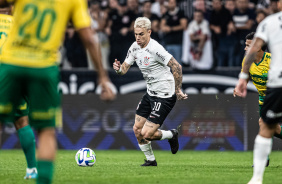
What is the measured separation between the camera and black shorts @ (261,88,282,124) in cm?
648

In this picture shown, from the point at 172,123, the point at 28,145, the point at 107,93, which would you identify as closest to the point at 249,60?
the point at 107,93

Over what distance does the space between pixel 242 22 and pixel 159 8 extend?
2.35 meters

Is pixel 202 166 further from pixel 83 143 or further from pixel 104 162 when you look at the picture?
pixel 83 143

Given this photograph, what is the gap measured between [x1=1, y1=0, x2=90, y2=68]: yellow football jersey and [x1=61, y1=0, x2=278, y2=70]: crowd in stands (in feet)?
34.1

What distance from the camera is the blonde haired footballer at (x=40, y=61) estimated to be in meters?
5.37

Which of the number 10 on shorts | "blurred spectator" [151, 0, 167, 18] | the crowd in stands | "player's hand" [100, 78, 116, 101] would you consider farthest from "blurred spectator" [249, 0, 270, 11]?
"player's hand" [100, 78, 116, 101]

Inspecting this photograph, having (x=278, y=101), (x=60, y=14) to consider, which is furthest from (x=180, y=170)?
(x=60, y=14)

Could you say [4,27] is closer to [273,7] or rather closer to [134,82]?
[134,82]

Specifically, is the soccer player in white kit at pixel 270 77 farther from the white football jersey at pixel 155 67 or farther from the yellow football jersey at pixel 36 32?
the white football jersey at pixel 155 67

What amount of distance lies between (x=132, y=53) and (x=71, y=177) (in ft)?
10.5

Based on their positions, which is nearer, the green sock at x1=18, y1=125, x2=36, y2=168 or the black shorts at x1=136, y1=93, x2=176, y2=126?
the green sock at x1=18, y1=125, x2=36, y2=168

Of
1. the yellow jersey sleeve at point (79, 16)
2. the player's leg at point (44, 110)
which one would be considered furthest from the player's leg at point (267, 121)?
the player's leg at point (44, 110)

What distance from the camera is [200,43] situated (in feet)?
51.7

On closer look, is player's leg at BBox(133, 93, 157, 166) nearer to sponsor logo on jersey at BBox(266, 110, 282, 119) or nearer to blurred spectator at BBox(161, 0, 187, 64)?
sponsor logo on jersey at BBox(266, 110, 282, 119)
